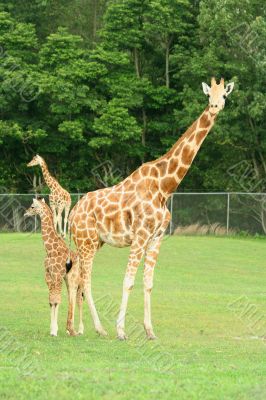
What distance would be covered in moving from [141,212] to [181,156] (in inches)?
44.2

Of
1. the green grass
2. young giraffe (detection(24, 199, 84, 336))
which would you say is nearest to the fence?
the green grass

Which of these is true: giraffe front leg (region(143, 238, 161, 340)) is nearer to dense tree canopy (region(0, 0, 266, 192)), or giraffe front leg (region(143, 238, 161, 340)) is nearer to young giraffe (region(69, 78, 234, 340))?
young giraffe (region(69, 78, 234, 340))

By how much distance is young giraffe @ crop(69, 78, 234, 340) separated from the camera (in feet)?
52.6

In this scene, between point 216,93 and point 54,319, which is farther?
point 216,93

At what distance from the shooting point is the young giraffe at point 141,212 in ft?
52.6

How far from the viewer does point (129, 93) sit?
144 feet

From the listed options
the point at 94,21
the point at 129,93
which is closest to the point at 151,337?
the point at 129,93

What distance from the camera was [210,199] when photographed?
40.8 m

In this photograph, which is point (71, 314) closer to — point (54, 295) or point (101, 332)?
point (54, 295)

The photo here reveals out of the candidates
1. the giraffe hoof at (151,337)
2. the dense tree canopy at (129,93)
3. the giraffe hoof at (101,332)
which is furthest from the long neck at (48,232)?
the dense tree canopy at (129,93)

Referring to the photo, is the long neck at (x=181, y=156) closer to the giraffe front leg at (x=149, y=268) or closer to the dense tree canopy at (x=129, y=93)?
the giraffe front leg at (x=149, y=268)

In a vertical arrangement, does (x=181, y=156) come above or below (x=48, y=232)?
above

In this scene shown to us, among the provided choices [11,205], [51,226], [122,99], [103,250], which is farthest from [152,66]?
[51,226]

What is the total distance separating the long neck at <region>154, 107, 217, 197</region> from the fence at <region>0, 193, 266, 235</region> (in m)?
23.7
